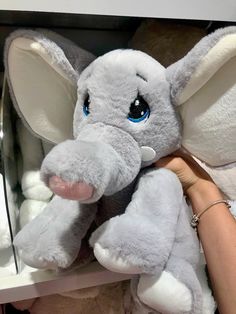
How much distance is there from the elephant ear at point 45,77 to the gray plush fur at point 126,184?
35mm

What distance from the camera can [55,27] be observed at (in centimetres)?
75

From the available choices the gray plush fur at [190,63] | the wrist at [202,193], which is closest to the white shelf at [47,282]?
the wrist at [202,193]

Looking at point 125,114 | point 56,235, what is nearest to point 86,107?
point 125,114

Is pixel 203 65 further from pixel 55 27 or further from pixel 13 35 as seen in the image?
pixel 55 27

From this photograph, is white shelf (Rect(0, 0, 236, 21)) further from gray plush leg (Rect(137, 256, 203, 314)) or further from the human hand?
gray plush leg (Rect(137, 256, 203, 314))

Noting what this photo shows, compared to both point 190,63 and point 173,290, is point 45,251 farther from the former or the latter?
point 190,63

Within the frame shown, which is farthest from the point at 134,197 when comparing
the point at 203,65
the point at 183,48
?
the point at 183,48

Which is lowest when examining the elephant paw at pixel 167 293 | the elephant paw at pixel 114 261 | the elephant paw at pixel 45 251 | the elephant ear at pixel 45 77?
the elephant paw at pixel 45 251

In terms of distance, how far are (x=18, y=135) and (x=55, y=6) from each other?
251 millimetres

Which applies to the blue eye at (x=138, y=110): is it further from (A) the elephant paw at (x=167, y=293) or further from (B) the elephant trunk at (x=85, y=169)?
(A) the elephant paw at (x=167, y=293)

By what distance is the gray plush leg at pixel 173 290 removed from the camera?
1.56ft

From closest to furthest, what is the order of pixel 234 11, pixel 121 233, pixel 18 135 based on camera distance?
pixel 121 233 < pixel 234 11 < pixel 18 135

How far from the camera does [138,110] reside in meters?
0.48

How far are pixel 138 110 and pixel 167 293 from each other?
0.21 meters
